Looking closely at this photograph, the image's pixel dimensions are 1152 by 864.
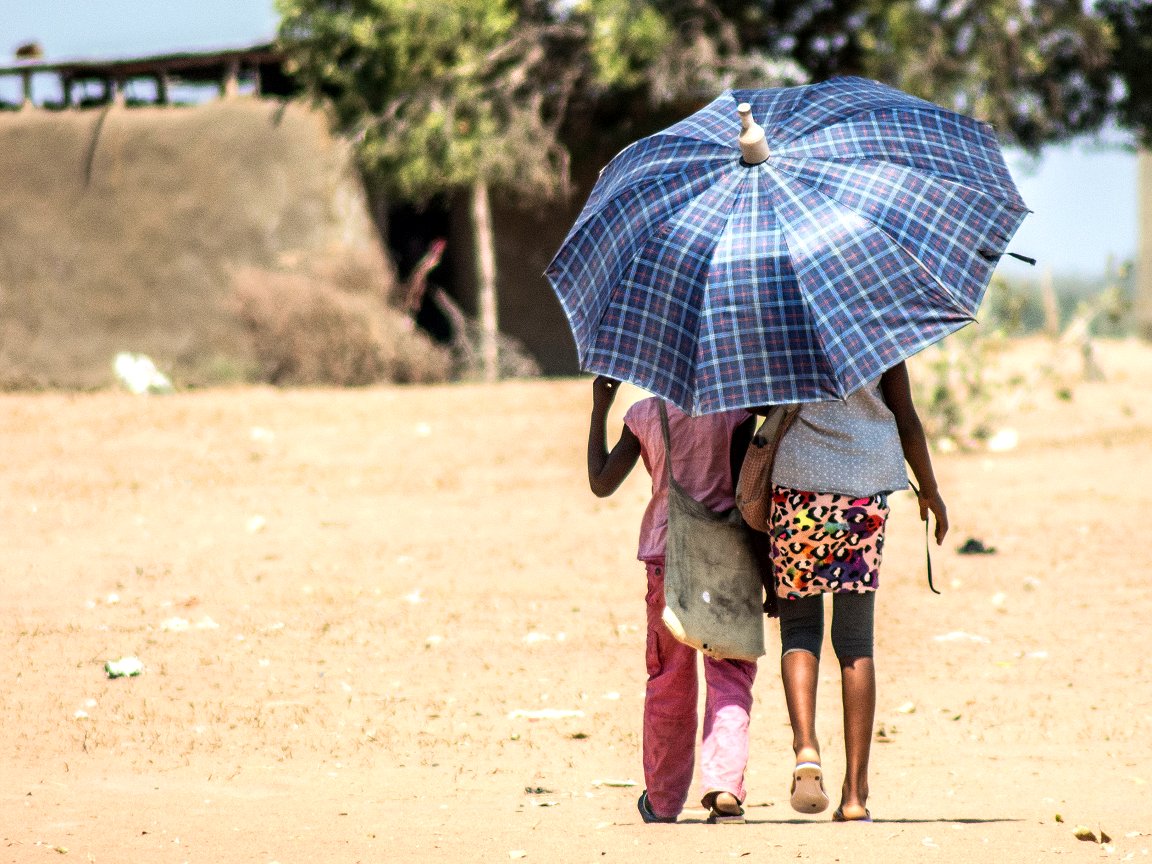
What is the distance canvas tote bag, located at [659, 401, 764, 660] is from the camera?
129 inches

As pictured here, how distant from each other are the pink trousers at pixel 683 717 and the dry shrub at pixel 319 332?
32.2 ft

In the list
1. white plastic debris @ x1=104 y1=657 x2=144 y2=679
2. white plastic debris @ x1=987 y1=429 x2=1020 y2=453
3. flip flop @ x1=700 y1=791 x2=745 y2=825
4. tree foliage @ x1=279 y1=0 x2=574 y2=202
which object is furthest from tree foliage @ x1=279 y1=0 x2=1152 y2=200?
flip flop @ x1=700 y1=791 x2=745 y2=825

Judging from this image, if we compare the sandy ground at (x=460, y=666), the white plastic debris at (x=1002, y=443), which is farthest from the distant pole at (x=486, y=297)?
the white plastic debris at (x=1002, y=443)

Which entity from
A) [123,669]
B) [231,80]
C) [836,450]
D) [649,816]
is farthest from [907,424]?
[231,80]

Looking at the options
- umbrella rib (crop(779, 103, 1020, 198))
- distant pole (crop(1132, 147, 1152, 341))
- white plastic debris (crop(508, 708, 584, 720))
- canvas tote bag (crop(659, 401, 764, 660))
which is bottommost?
distant pole (crop(1132, 147, 1152, 341))

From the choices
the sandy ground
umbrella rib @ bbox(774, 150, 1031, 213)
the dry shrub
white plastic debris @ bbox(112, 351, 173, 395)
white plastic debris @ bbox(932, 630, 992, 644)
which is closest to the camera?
umbrella rib @ bbox(774, 150, 1031, 213)

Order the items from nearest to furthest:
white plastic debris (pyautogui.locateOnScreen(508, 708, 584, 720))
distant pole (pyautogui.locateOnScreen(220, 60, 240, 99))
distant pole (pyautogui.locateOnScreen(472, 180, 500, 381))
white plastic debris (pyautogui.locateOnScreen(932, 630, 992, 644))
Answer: white plastic debris (pyautogui.locateOnScreen(508, 708, 584, 720)) → white plastic debris (pyautogui.locateOnScreen(932, 630, 992, 644)) → distant pole (pyautogui.locateOnScreen(472, 180, 500, 381)) → distant pole (pyautogui.locateOnScreen(220, 60, 240, 99))

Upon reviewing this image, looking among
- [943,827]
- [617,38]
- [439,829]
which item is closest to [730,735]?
[943,827]

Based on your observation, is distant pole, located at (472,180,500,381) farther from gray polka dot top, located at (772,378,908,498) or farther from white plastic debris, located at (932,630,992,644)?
gray polka dot top, located at (772,378,908,498)

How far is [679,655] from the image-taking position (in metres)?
3.49

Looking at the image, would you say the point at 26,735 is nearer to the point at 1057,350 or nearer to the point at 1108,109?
the point at 1057,350

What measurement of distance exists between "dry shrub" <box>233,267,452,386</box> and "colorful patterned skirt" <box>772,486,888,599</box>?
9999 millimetres

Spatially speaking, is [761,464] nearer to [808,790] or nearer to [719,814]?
[808,790]

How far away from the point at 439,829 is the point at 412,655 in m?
2.03
